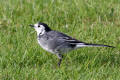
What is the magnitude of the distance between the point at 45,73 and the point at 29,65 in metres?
0.73

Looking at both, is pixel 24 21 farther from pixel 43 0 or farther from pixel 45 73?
pixel 45 73

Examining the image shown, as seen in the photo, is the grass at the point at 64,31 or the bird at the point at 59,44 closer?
the grass at the point at 64,31

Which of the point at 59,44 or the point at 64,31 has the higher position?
the point at 59,44

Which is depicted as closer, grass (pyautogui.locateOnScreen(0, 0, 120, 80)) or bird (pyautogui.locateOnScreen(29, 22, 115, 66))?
grass (pyautogui.locateOnScreen(0, 0, 120, 80))

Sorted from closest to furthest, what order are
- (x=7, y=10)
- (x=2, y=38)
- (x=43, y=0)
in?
1. (x=2, y=38)
2. (x=7, y=10)
3. (x=43, y=0)

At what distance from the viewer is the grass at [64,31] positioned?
21.0 feet

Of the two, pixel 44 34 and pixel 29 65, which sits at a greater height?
pixel 44 34

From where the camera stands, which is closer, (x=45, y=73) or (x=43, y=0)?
(x=45, y=73)

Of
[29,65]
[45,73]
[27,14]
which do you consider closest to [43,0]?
[27,14]

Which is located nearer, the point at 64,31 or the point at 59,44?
the point at 59,44

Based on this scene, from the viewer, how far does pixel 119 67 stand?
683 centimetres

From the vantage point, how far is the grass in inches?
252

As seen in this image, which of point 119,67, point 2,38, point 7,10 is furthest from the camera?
point 7,10

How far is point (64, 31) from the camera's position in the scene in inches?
343
